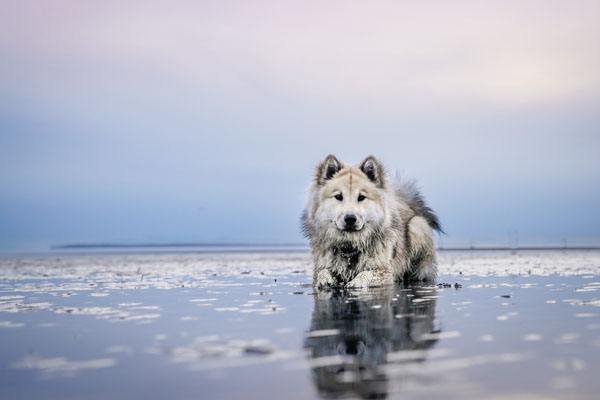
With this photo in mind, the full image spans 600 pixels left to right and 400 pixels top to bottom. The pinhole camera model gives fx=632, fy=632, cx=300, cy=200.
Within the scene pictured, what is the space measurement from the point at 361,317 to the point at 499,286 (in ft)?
15.5

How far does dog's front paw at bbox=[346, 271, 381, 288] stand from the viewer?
381 inches

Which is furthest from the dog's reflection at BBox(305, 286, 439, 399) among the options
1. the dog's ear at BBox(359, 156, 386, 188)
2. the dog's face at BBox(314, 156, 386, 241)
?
the dog's ear at BBox(359, 156, 386, 188)

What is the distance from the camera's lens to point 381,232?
10.1 meters

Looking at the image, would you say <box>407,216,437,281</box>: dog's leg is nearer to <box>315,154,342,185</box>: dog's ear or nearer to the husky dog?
the husky dog

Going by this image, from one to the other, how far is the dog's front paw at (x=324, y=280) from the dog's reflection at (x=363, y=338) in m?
1.45

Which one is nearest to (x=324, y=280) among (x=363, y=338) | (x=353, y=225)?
(x=353, y=225)

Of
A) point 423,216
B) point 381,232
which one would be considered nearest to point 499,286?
point 381,232

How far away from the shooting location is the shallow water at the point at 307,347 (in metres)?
3.32

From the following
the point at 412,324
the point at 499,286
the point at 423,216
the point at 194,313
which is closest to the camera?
the point at 412,324

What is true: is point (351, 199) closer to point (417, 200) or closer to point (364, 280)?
point (364, 280)

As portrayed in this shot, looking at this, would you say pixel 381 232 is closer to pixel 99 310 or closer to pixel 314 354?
pixel 99 310

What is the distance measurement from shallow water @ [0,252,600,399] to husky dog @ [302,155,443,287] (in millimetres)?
1477

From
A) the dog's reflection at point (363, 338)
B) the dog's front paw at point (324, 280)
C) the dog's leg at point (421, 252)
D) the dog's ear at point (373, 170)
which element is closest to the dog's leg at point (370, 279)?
the dog's front paw at point (324, 280)

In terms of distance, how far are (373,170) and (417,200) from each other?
2.76m
